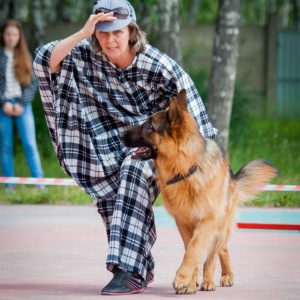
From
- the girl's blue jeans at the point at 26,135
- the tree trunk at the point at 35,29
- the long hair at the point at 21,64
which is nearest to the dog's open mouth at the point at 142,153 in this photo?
the girl's blue jeans at the point at 26,135

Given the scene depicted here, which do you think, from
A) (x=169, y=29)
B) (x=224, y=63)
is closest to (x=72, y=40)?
(x=224, y=63)

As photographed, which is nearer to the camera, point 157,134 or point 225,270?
point 157,134

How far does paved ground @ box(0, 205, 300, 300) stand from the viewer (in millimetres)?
7227

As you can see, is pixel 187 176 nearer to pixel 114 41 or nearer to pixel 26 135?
pixel 114 41

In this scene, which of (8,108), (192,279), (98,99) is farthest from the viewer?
(8,108)

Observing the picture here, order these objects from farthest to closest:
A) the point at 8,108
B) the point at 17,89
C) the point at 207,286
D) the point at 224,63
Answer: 1. the point at 224,63
2. the point at 17,89
3. the point at 8,108
4. the point at 207,286

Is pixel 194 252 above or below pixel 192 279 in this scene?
above

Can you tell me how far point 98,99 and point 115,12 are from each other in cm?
61

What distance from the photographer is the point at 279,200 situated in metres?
13.0

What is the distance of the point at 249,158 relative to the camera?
17.0 meters

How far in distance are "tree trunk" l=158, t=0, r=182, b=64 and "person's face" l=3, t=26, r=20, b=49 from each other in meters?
4.89

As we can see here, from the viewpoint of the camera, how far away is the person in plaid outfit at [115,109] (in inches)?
279

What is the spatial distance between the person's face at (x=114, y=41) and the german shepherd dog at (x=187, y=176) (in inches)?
19.5

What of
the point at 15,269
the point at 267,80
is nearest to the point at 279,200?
the point at 15,269
